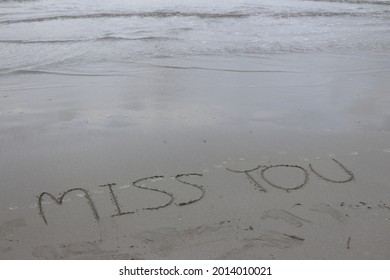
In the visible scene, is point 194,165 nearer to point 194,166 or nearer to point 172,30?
point 194,166

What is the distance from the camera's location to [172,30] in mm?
9086

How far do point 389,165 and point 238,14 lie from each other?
871 cm

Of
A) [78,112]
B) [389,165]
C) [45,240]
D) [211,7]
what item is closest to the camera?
[45,240]

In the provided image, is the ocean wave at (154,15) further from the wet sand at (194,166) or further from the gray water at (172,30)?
the wet sand at (194,166)

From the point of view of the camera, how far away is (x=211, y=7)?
41.0ft

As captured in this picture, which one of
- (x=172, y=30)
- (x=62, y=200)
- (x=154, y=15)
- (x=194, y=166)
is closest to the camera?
(x=62, y=200)

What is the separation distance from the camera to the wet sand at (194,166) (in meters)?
2.62

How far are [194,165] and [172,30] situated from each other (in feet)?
20.4

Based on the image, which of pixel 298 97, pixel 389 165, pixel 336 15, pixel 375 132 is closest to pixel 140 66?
pixel 298 97

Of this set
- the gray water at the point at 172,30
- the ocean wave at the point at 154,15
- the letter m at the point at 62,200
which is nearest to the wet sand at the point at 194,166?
the letter m at the point at 62,200

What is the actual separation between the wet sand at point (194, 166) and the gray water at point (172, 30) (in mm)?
1349

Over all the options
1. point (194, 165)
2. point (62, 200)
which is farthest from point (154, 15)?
point (62, 200)
